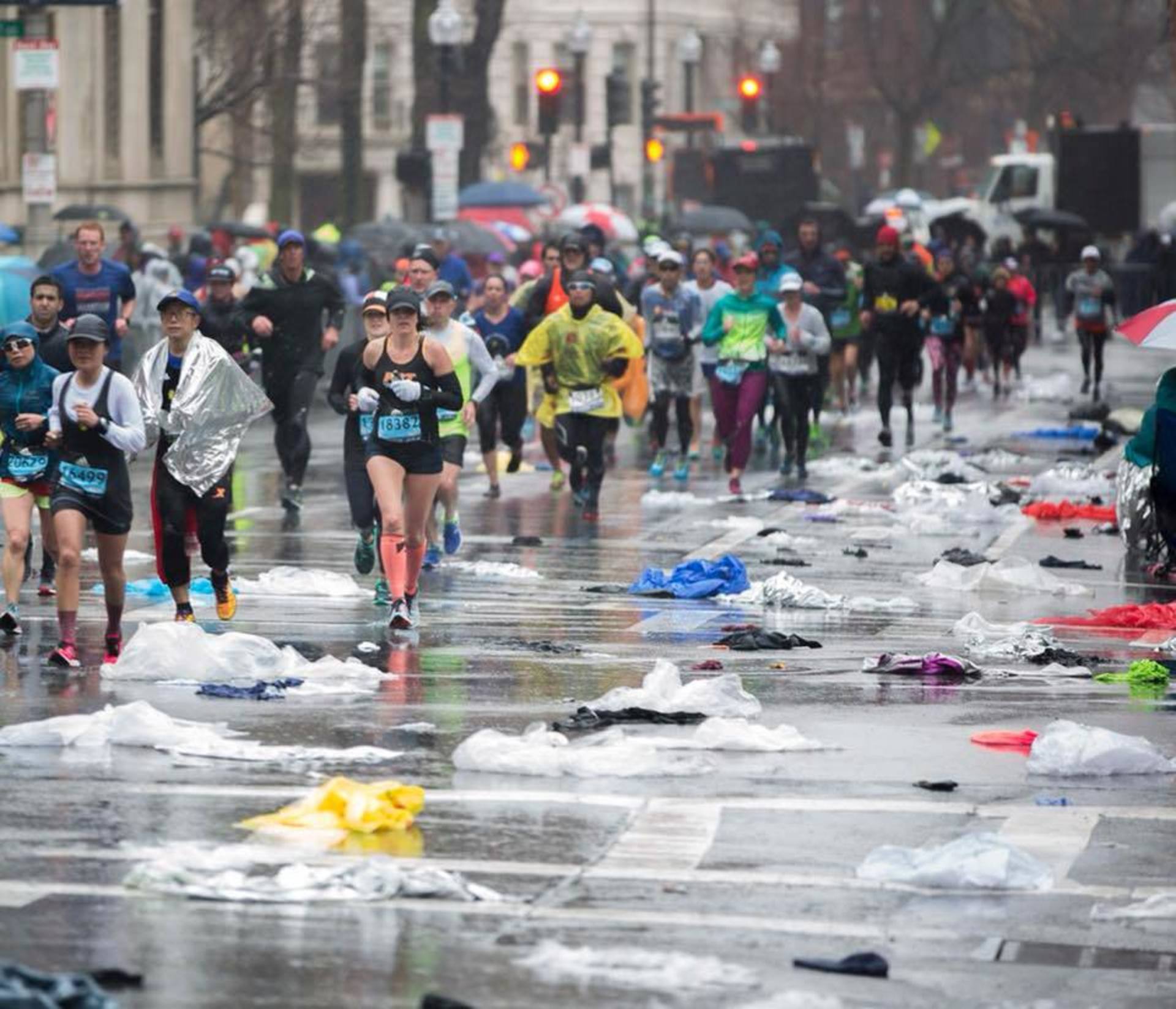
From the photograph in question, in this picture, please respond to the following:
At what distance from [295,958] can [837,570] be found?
11.1m

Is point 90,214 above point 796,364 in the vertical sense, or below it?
above

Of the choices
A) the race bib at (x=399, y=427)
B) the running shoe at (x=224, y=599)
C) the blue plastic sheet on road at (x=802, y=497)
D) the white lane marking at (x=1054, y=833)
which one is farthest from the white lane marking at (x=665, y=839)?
the blue plastic sheet on road at (x=802, y=497)

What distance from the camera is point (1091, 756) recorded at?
36.9 feet

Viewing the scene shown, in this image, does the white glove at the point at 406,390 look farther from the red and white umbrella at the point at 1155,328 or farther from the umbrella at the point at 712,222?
the umbrella at the point at 712,222

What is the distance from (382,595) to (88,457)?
314cm

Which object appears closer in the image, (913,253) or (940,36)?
(913,253)

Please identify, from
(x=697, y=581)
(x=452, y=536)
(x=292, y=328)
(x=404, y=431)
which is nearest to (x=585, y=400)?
(x=292, y=328)

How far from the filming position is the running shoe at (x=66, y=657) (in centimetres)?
1359

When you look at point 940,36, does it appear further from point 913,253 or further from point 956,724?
point 956,724

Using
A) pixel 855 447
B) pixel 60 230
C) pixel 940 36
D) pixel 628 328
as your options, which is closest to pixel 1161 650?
pixel 628 328

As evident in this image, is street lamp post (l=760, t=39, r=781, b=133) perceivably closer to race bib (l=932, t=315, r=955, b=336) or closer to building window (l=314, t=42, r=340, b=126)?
building window (l=314, t=42, r=340, b=126)

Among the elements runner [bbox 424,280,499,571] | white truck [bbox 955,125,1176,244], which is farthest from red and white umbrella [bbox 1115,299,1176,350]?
white truck [bbox 955,125,1176,244]

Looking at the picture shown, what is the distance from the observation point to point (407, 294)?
15109mm

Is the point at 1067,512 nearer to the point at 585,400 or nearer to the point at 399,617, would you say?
the point at 585,400
